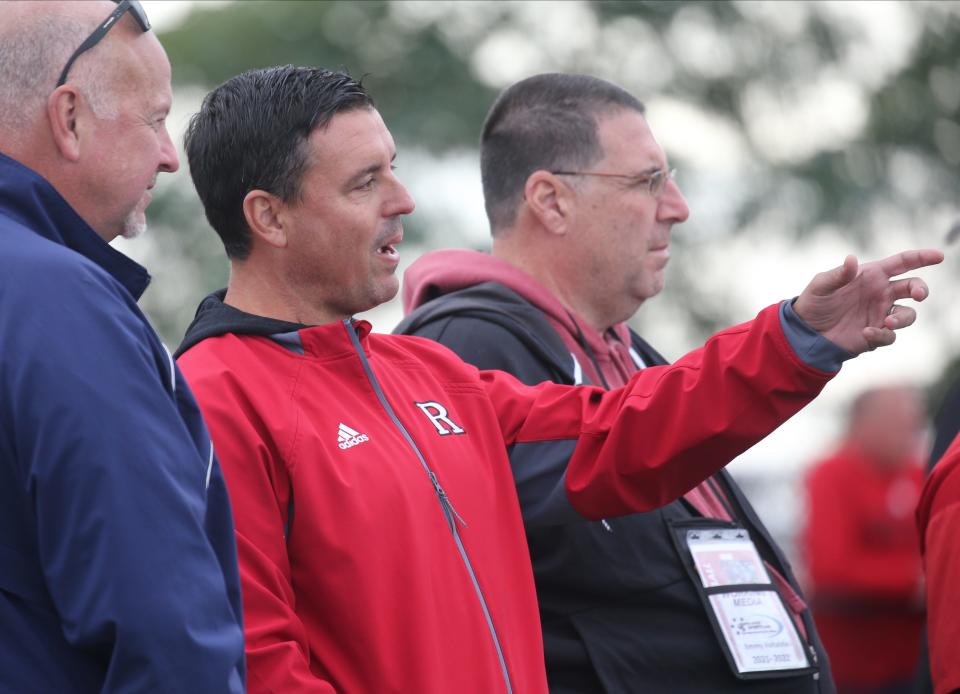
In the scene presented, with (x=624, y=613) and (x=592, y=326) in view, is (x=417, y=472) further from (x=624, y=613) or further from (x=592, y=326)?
(x=592, y=326)

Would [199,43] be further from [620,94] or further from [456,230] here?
[620,94]

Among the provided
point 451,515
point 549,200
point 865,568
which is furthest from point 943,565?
point 865,568

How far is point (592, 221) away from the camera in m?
3.79

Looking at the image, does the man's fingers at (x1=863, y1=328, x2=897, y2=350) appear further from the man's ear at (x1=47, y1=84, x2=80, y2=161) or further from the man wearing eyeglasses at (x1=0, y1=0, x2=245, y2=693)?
the man's ear at (x1=47, y1=84, x2=80, y2=161)

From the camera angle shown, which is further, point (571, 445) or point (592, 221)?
point (592, 221)

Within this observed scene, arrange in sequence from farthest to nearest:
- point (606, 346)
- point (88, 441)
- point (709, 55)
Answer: point (709, 55)
point (606, 346)
point (88, 441)

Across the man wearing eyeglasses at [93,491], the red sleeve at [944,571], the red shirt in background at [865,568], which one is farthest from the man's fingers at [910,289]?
the red shirt in background at [865,568]

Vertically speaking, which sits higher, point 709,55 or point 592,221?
point 709,55

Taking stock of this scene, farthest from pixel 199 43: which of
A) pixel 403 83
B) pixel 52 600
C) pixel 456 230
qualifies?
pixel 52 600

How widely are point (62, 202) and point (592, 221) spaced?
1938 millimetres

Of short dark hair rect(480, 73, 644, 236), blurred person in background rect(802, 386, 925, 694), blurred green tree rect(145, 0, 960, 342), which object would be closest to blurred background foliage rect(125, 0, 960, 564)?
blurred green tree rect(145, 0, 960, 342)

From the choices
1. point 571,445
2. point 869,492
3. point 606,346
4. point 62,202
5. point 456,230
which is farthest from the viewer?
point 456,230

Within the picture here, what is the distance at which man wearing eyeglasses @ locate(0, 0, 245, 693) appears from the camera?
182 centimetres

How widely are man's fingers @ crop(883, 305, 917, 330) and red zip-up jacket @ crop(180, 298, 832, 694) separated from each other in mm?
159
